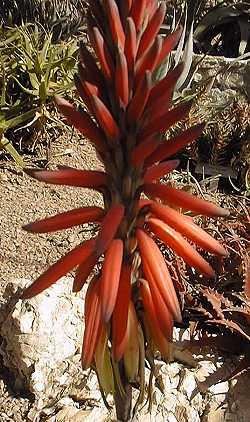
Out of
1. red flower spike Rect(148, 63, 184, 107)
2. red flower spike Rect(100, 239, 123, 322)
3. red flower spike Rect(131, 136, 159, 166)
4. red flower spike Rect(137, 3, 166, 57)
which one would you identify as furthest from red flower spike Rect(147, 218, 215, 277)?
red flower spike Rect(137, 3, 166, 57)

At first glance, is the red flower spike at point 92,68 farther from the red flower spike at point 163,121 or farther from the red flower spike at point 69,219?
the red flower spike at point 69,219

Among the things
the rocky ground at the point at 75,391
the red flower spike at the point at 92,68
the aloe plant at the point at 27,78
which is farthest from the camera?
the aloe plant at the point at 27,78

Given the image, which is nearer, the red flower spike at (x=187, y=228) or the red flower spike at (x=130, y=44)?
the red flower spike at (x=130, y=44)

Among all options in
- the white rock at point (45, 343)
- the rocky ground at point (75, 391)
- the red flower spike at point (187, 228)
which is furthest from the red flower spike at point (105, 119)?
the white rock at point (45, 343)

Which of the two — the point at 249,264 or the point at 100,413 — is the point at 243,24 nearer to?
the point at 249,264

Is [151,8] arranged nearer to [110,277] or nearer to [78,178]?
[78,178]

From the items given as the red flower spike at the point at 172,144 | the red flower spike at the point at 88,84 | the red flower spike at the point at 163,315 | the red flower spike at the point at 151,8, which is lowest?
the red flower spike at the point at 163,315

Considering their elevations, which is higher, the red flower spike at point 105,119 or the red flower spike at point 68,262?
the red flower spike at point 105,119

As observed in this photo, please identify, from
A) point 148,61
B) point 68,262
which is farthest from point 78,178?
point 148,61
